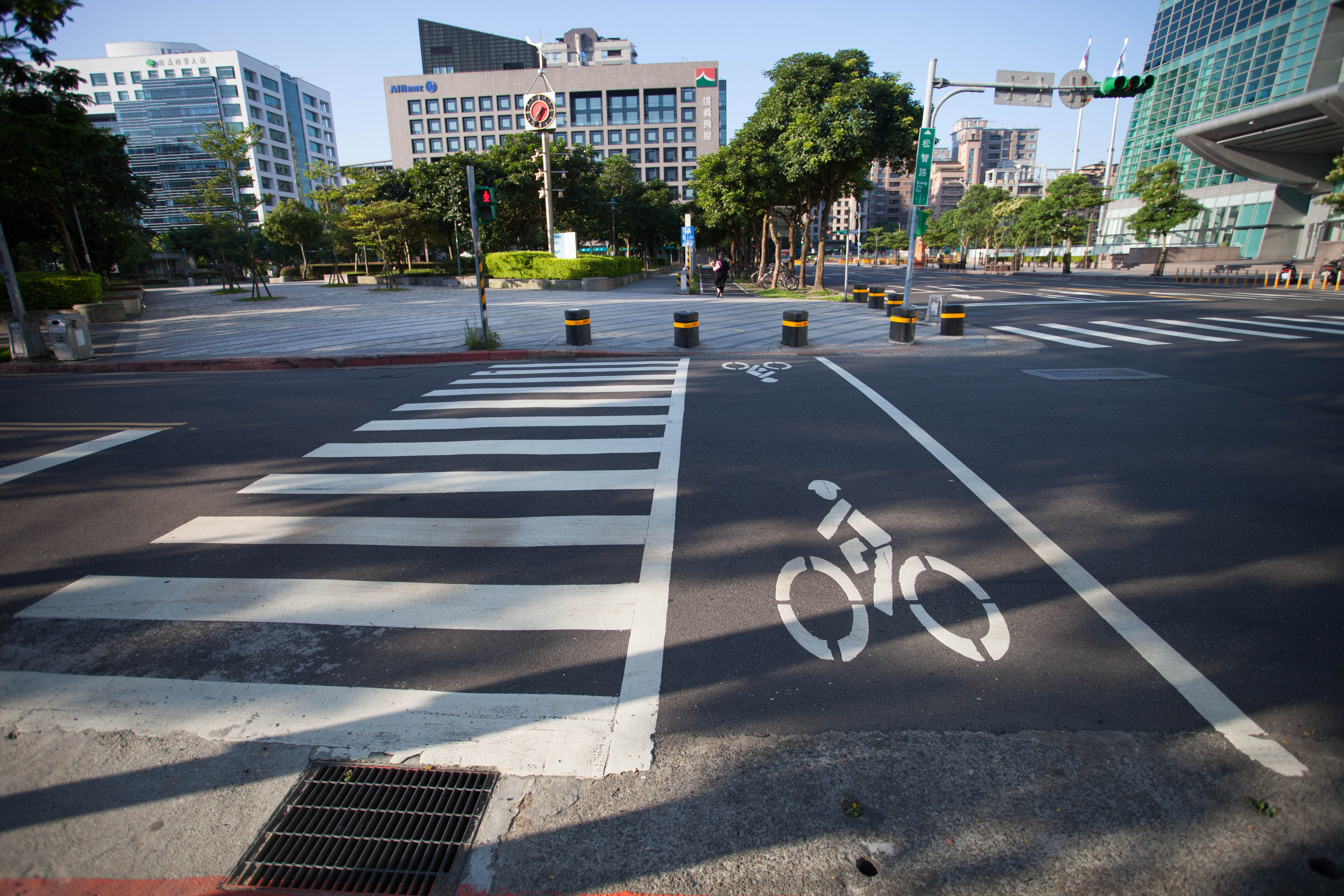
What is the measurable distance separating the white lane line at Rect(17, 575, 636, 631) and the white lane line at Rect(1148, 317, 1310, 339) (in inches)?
718

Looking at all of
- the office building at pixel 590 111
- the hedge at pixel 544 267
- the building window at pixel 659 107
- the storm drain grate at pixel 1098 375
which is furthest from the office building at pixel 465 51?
the storm drain grate at pixel 1098 375

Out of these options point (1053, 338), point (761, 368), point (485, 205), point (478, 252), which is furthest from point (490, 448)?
point (1053, 338)

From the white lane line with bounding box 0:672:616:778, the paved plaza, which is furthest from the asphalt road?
the paved plaza

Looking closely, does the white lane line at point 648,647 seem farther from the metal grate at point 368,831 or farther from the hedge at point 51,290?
the hedge at point 51,290

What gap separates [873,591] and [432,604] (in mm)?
2665

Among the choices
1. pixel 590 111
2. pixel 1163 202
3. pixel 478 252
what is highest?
pixel 590 111

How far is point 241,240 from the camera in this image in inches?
2041

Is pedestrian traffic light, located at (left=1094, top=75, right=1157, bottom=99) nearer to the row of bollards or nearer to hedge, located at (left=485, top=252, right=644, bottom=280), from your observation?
the row of bollards

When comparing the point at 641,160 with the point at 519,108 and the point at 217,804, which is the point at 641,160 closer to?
the point at 519,108

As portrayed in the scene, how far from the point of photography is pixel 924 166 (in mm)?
16969

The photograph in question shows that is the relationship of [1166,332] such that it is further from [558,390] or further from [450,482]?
[450,482]

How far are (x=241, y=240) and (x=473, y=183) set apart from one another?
2015 inches

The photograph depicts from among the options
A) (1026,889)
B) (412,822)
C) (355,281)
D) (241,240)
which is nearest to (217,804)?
(412,822)

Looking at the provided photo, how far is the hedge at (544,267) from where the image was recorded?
3634 cm
